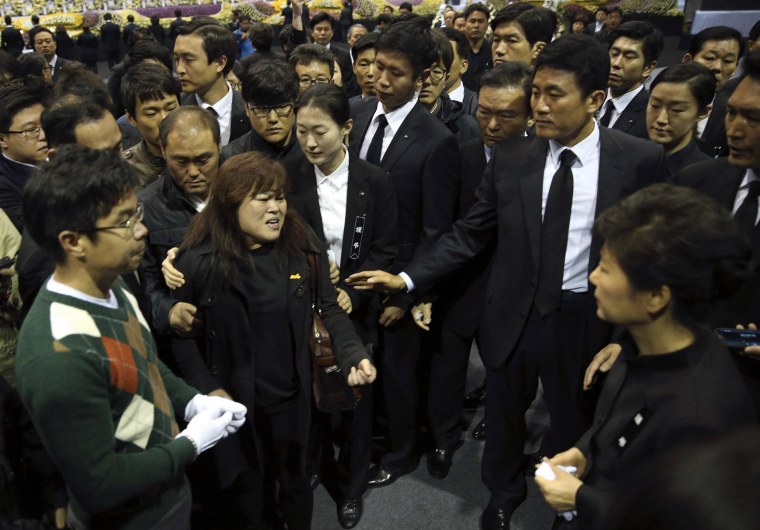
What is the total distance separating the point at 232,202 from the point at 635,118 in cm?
284

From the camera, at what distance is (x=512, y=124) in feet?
8.96

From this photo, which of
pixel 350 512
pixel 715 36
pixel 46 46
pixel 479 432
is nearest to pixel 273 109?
pixel 350 512

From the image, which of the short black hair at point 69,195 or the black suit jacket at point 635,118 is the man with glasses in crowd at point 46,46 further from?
the short black hair at point 69,195

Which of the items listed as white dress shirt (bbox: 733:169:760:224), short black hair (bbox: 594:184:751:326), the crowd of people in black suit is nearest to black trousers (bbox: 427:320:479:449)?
the crowd of people in black suit

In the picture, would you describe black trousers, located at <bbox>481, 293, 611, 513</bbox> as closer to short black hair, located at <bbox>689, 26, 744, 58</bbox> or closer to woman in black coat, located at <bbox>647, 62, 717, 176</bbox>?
woman in black coat, located at <bbox>647, 62, 717, 176</bbox>

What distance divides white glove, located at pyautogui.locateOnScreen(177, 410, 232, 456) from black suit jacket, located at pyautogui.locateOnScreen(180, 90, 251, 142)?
7.44ft

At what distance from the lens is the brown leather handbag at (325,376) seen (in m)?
2.11

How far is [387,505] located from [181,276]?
1471mm

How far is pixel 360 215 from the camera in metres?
2.54

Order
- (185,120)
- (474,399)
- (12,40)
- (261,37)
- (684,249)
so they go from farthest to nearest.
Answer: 1. (12,40)
2. (261,37)
3. (474,399)
4. (185,120)
5. (684,249)

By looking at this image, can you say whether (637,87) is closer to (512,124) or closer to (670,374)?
(512,124)

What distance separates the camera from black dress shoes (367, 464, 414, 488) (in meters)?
2.93

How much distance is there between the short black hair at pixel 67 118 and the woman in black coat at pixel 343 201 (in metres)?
0.82

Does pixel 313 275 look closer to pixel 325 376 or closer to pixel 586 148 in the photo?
pixel 325 376
